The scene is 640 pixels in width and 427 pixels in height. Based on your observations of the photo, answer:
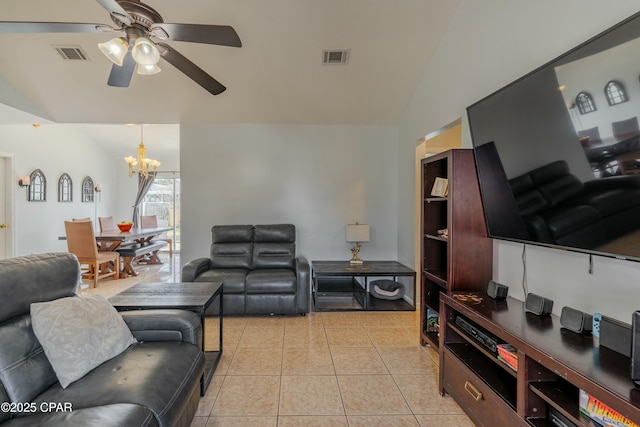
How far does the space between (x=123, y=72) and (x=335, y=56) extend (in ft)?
6.47

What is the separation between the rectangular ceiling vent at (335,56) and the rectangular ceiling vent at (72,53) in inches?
97.5

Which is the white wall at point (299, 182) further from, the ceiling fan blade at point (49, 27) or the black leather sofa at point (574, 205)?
the black leather sofa at point (574, 205)

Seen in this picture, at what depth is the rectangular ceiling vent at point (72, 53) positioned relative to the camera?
3.10 meters

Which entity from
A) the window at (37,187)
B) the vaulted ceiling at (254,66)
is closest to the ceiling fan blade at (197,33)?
the vaulted ceiling at (254,66)

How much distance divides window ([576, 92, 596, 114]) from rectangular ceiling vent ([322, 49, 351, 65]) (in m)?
2.31

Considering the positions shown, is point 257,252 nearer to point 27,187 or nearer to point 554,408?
point 554,408

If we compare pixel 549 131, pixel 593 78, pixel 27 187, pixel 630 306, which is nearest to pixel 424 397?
pixel 630 306

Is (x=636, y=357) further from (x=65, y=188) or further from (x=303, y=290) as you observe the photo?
(x=65, y=188)

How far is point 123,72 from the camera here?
2264mm

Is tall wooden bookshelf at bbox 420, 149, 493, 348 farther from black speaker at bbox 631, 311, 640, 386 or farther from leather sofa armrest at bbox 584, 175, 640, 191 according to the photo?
black speaker at bbox 631, 311, 640, 386

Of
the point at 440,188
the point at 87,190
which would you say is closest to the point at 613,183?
the point at 440,188

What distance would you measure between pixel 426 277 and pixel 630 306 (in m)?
1.47

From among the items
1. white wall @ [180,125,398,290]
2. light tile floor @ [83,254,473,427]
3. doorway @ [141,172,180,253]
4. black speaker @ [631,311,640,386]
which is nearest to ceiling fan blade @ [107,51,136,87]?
white wall @ [180,125,398,290]

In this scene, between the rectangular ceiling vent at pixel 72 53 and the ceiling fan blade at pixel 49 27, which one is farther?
the rectangular ceiling vent at pixel 72 53
